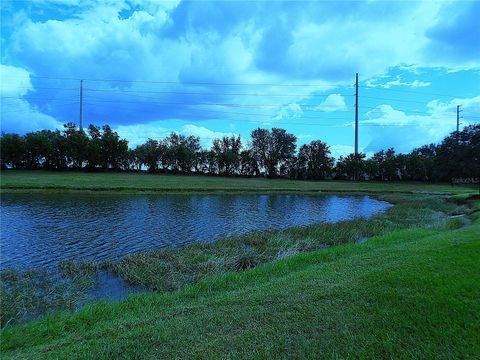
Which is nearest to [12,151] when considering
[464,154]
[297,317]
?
[464,154]

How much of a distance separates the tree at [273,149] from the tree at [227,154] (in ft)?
21.0

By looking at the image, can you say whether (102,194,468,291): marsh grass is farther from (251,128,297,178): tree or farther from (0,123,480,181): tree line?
(251,128,297,178): tree

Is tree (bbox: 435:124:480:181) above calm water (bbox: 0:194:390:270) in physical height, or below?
above

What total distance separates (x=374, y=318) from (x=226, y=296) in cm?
338

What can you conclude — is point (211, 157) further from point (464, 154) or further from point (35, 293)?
point (35, 293)

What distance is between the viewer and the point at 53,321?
7477mm

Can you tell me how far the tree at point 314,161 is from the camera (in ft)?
362

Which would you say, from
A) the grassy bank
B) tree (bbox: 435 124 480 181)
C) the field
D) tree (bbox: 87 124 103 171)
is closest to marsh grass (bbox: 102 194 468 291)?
the field

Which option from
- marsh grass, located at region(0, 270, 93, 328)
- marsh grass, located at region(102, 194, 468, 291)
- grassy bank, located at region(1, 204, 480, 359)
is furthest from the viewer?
marsh grass, located at region(102, 194, 468, 291)

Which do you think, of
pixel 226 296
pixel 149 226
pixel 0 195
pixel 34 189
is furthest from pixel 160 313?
pixel 34 189

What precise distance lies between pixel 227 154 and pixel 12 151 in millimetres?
58988

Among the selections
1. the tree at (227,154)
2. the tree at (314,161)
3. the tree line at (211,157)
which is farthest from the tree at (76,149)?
the tree at (314,161)

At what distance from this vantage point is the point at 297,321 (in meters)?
6.02

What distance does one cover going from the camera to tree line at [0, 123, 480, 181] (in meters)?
85.1
